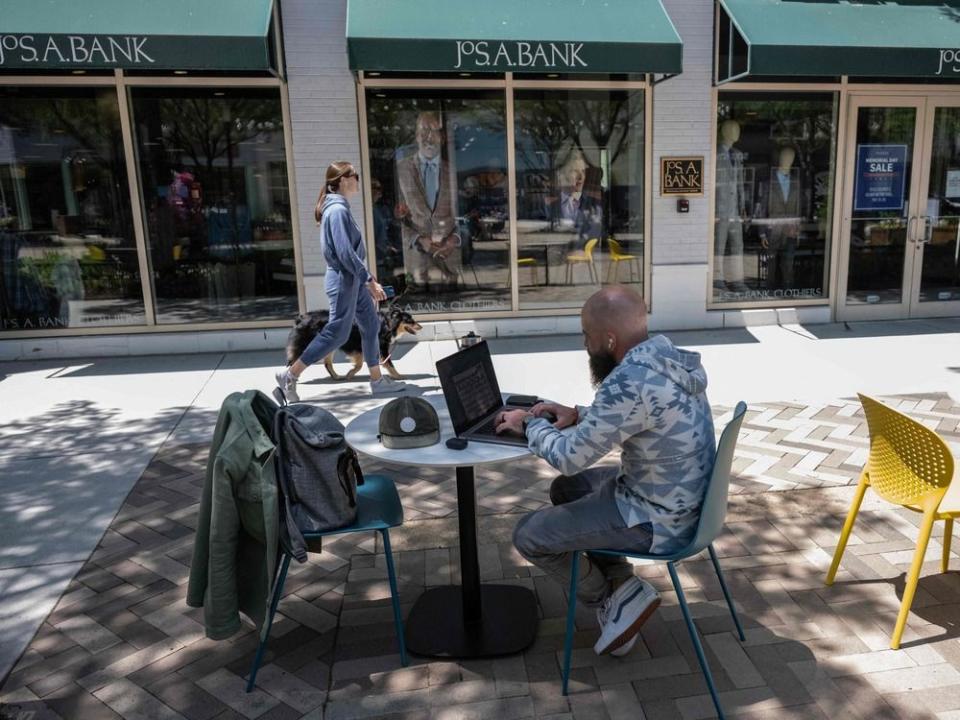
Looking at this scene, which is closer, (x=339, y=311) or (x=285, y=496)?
(x=285, y=496)

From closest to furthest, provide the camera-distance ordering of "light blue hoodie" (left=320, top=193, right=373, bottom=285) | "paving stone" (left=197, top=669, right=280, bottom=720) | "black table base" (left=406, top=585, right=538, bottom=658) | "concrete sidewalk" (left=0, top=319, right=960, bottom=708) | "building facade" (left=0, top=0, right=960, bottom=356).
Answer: "paving stone" (left=197, top=669, right=280, bottom=720) < "black table base" (left=406, top=585, right=538, bottom=658) < "concrete sidewalk" (left=0, top=319, right=960, bottom=708) < "light blue hoodie" (left=320, top=193, right=373, bottom=285) < "building facade" (left=0, top=0, right=960, bottom=356)

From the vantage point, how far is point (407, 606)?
3.27m

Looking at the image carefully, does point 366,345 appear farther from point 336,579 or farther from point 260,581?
point 260,581

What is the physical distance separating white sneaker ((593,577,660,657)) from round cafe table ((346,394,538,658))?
334mm

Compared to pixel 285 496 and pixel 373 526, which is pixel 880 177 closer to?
pixel 373 526

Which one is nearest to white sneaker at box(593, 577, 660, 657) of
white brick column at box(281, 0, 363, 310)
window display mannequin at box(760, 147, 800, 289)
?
white brick column at box(281, 0, 363, 310)

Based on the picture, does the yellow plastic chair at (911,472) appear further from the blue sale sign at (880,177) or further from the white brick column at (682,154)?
the blue sale sign at (880,177)

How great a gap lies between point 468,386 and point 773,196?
7022 millimetres

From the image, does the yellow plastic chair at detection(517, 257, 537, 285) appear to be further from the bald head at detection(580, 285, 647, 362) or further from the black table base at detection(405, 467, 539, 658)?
the bald head at detection(580, 285, 647, 362)

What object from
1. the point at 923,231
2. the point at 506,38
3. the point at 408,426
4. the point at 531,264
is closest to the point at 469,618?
the point at 408,426

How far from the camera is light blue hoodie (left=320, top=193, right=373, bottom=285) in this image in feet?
18.7

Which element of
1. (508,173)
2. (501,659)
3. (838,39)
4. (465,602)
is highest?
(838,39)

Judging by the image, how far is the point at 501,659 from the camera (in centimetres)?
287

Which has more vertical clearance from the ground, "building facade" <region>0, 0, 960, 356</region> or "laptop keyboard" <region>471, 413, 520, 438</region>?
"building facade" <region>0, 0, 960, 356</region>
